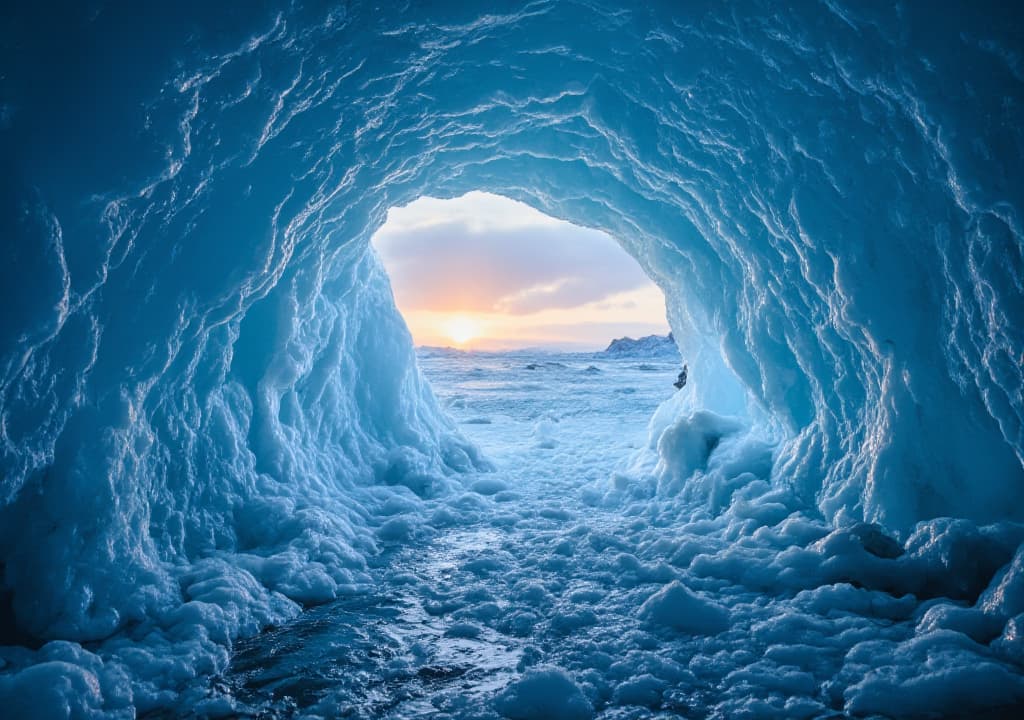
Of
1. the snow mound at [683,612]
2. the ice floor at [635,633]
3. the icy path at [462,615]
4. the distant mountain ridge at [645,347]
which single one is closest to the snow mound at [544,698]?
the ice floor at [635,633]

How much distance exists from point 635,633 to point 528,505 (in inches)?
167

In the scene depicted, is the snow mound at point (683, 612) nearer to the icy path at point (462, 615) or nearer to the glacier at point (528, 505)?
the glacier at point (528, 505)

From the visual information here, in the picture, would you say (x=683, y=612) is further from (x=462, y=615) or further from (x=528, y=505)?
(x=528, y=505)

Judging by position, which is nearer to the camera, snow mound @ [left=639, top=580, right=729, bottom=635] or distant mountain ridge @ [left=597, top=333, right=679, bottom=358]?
snow mound @ [left=639, top=580, right=729, bottom=635]

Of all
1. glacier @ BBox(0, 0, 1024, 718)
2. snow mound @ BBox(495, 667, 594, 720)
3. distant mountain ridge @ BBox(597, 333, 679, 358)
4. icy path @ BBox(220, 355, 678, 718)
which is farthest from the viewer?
distant mountain ridge @ BBox(597, 333, 679, 358)

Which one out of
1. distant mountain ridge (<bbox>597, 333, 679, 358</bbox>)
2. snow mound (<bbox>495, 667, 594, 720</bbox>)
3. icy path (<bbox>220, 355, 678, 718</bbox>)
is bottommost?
icy path (<bbox>220, 355, 678, 718</bbox>)

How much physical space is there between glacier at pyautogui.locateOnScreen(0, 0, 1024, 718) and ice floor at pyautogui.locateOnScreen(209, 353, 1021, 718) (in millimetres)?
33

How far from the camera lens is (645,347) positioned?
50188mm

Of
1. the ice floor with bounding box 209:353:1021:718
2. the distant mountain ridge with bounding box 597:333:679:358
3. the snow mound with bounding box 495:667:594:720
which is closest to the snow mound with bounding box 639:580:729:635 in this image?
the ice floor with bounding box 209:353:1021:718

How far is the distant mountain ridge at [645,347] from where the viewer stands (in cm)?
4627

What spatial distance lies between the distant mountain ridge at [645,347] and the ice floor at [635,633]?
130 ft

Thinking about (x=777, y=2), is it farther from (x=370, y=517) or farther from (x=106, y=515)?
(x=370, y=517)

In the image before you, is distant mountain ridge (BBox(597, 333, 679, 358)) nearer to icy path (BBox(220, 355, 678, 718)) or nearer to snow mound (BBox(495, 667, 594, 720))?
icy path (BBox(220, 355, 678, 718))

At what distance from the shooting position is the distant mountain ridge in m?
46.3
